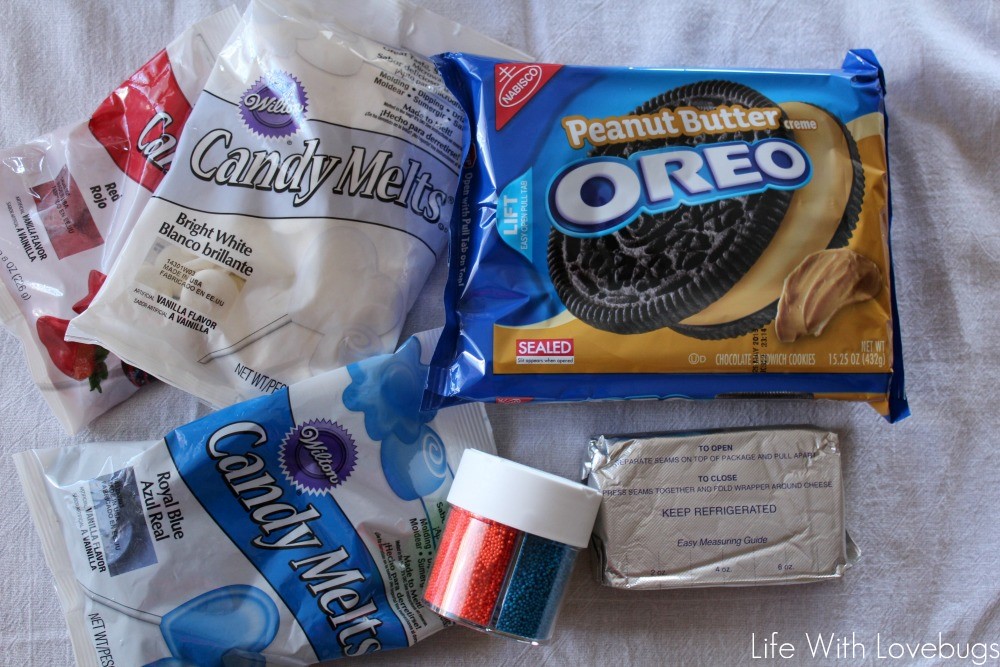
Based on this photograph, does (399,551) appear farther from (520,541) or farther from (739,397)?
(739,397)

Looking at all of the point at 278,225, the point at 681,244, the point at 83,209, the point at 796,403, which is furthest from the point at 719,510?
the point at 83,209

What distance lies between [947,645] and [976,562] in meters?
0.08

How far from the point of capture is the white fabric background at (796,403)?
0.66m

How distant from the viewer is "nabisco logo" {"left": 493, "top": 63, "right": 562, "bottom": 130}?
0.61 metres

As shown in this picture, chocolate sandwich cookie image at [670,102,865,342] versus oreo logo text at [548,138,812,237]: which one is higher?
oreo logo text at [548,138,812,237]

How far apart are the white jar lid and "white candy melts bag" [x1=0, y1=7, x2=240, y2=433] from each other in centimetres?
34

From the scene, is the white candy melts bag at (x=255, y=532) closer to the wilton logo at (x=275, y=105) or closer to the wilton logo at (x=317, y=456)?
the wilton logo at (x=317, y=456)

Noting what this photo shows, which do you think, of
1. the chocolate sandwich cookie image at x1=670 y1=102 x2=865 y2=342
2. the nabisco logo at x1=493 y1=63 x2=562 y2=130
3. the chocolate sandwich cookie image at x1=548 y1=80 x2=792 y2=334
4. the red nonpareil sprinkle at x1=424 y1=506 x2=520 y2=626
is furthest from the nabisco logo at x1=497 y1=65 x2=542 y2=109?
the red nonpareil sprinkle at x1=424 y1=506 x2=520 y2=626

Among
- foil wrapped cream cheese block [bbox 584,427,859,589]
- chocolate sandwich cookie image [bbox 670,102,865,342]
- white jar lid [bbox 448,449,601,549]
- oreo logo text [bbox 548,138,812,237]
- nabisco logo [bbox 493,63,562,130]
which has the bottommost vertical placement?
foil wrapped cream cheese block [bbox 584,427,859,589]

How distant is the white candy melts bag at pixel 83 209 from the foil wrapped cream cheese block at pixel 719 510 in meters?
0.46

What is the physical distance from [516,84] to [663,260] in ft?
0.65

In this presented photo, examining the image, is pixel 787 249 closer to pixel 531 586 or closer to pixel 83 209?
pixel 531 586

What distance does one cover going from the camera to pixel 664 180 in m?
0.60

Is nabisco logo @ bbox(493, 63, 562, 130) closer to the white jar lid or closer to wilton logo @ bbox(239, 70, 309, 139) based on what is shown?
wilton logo @ bbox(239, 70, 309, 139)
